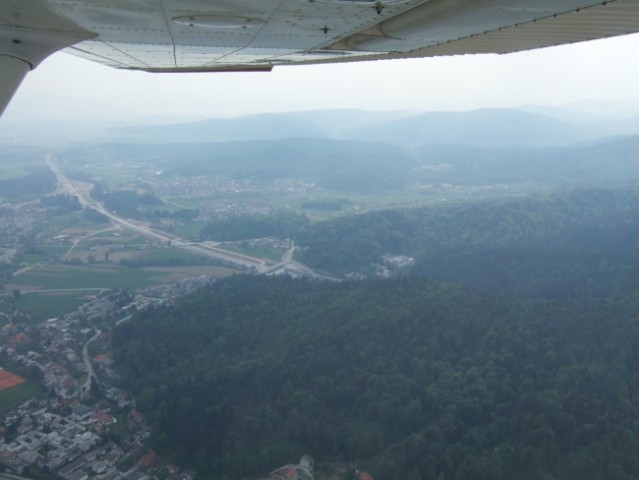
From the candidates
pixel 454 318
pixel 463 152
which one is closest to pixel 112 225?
pixel 454 318

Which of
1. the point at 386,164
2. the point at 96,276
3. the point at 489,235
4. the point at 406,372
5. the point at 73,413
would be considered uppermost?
the point at 386,164

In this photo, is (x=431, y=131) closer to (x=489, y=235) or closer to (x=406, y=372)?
(x=489, y=235)

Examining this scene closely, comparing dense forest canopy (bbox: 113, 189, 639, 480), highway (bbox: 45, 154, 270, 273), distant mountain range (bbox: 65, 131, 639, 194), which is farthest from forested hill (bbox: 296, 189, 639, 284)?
distant mountain range (bbox: 65, 131, 639, 194)

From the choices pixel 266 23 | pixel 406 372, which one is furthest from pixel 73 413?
pixel 266 23

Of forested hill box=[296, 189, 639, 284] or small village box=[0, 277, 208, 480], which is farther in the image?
forested hill box=[296, 189, 639, 284]

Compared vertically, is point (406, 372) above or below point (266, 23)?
below

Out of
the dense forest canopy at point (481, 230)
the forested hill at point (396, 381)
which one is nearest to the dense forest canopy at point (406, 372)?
the forested hill at point (396, 381)

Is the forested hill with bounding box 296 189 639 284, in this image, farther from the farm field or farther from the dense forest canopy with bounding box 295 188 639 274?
the farm field
